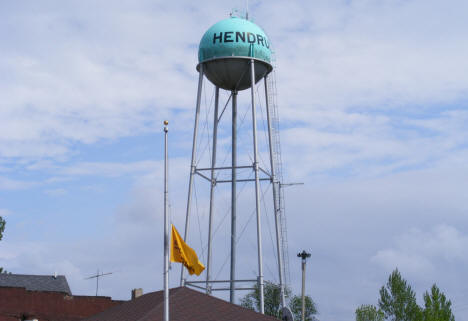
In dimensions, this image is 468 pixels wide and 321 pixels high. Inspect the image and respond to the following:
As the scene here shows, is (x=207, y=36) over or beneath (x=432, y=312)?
over

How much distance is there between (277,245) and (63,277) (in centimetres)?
2659

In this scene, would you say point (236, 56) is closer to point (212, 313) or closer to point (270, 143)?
point (270, 143)

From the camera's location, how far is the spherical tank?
108ft

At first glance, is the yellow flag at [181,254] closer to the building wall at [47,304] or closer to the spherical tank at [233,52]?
the spherical tank at [233,52]

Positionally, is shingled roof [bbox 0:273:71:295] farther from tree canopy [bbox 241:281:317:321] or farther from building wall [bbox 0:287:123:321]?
tree canopy [bbox 241:281:317:321]

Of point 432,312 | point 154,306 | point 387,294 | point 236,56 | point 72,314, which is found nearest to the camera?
point 154,306

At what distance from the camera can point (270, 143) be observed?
34.2 metres

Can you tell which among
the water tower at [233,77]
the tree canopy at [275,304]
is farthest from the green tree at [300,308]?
the water tower at [233,77]

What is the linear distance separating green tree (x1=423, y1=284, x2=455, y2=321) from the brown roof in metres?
27.0

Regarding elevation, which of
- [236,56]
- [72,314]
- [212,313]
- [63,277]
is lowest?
[212,313]

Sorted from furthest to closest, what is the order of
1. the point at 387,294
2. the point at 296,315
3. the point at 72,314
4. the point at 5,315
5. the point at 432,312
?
the point at 296,315
the point at 387,294
the point at 432,312
the point at 72,314
the point at 5,315

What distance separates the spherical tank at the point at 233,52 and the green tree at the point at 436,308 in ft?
77.0

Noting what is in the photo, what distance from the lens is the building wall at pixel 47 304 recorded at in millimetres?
44344

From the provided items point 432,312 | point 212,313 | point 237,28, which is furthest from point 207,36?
point 432,312
